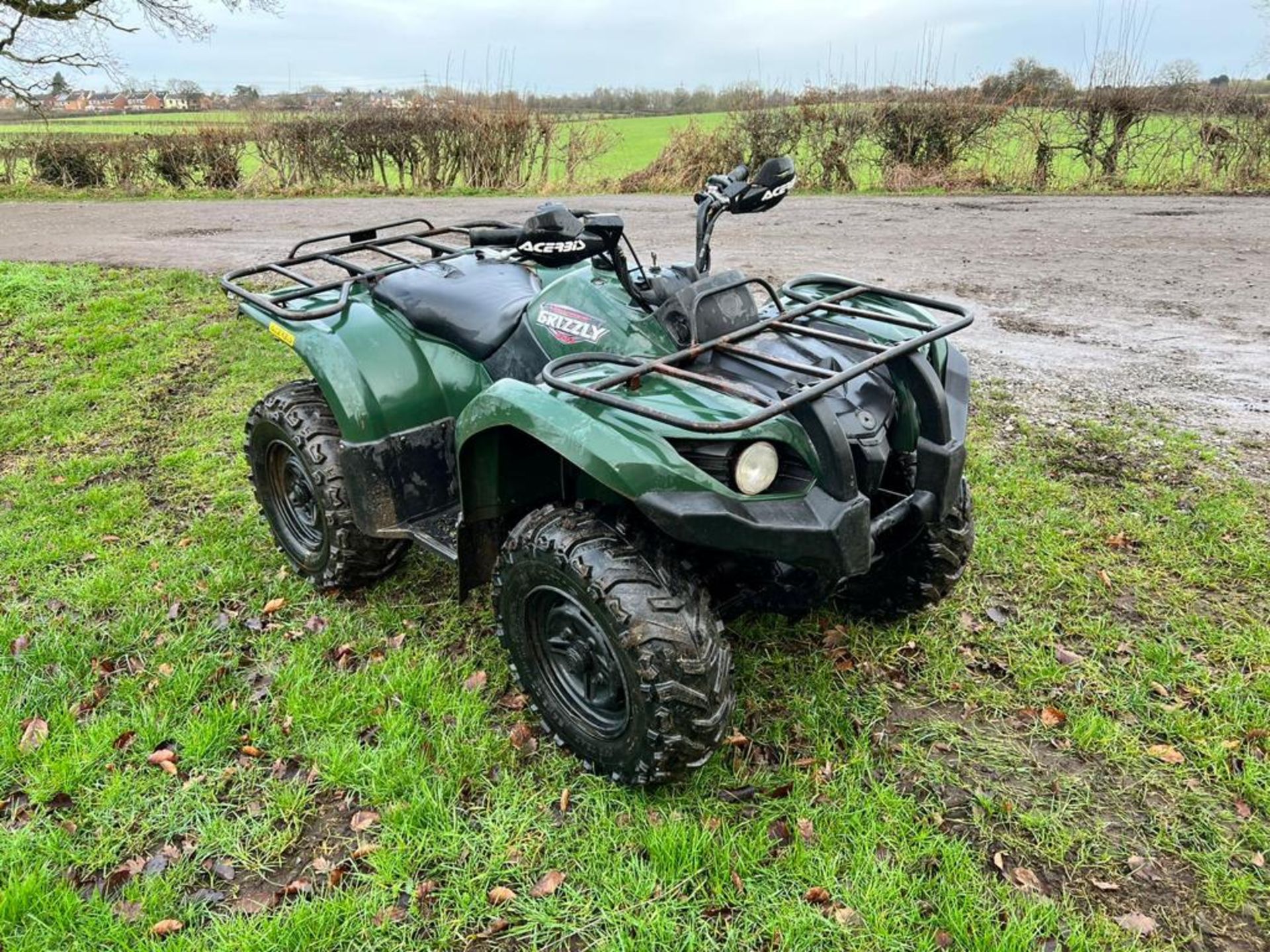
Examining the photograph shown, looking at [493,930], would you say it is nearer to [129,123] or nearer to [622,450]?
[622,450]

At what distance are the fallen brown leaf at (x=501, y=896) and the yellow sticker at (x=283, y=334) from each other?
2.06 meters

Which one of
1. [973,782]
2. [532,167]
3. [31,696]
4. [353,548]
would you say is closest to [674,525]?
[973,782]

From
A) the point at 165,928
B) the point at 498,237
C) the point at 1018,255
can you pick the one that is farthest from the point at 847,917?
the point at 1018,255

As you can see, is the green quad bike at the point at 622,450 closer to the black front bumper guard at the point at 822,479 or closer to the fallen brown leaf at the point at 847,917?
the black front bumper guard at the point at 822,479

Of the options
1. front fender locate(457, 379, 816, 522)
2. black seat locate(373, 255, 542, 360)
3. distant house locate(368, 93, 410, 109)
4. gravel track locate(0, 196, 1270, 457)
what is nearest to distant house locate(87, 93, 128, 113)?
gravel track locate(0, 196, 1270, 457)

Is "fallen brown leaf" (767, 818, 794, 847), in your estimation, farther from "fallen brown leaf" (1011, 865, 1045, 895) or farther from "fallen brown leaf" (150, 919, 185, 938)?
"fallen brown leaf" (150, 919, 185, 938)

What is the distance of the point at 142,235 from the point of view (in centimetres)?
1207

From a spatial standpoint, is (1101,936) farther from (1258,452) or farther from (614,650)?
(1258,452)

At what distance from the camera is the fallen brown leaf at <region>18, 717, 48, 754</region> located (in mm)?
2879

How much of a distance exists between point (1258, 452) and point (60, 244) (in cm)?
1291

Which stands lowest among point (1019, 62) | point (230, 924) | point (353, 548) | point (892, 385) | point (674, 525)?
point (230, 924)

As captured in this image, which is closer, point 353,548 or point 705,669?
point 705,669

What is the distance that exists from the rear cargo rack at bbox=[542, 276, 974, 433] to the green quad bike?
0.4 inches

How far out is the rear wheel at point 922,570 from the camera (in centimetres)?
307
